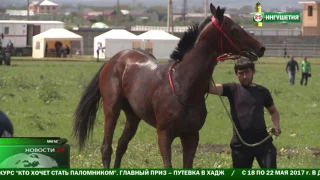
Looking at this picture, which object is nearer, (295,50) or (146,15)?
(295,50)

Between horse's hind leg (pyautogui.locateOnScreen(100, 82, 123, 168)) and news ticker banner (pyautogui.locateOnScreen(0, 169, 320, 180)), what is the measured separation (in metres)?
4.85

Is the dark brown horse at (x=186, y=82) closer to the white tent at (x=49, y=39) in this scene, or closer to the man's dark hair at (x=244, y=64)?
the man's dark hair at (x=244, y=64)

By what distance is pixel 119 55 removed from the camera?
10.5m

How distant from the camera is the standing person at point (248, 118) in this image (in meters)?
8.33

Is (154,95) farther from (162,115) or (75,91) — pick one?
(75,91)

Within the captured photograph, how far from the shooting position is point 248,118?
834cm

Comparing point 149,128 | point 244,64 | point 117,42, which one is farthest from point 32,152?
point 117,42

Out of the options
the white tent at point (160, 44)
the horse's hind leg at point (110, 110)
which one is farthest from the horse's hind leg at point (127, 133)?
the white tent at point (160, 44)

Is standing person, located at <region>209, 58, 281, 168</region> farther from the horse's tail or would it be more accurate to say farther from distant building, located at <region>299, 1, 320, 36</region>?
distant building, located at <region>299, 1, 320, 36</region>

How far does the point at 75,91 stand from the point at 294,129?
12187 millimetres

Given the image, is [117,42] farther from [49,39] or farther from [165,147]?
[165,147]

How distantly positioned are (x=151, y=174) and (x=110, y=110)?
4989 millimetres

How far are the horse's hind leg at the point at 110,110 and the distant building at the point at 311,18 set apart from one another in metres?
75.4

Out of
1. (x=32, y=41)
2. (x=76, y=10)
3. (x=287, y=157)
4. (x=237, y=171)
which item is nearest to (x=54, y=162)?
(x=237, y=171)
